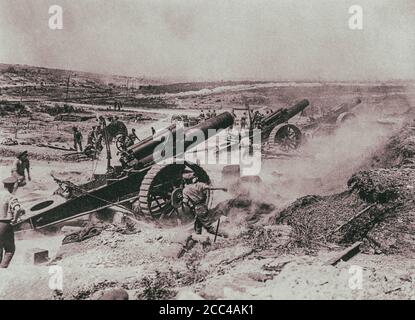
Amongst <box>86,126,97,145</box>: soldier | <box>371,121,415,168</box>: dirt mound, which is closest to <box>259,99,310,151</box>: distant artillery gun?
<box>371,121,415,168</box>: dirt mound

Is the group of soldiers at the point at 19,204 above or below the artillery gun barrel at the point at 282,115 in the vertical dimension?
below

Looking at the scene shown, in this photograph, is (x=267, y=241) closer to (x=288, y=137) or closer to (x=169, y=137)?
(x=169, y=137)

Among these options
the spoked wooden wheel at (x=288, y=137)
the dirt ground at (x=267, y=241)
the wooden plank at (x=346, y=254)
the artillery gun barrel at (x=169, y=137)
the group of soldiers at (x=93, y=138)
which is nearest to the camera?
the dirt ground at (x=267, y=241)

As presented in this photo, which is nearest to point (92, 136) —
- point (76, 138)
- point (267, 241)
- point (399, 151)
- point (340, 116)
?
point (76, 138)

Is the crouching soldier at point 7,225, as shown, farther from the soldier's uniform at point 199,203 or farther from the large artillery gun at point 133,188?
the soldier's uniform at point 199,203

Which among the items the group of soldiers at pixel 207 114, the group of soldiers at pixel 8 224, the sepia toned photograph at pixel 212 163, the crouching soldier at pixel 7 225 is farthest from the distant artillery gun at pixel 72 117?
the crouching soldier at pixel 7 225
